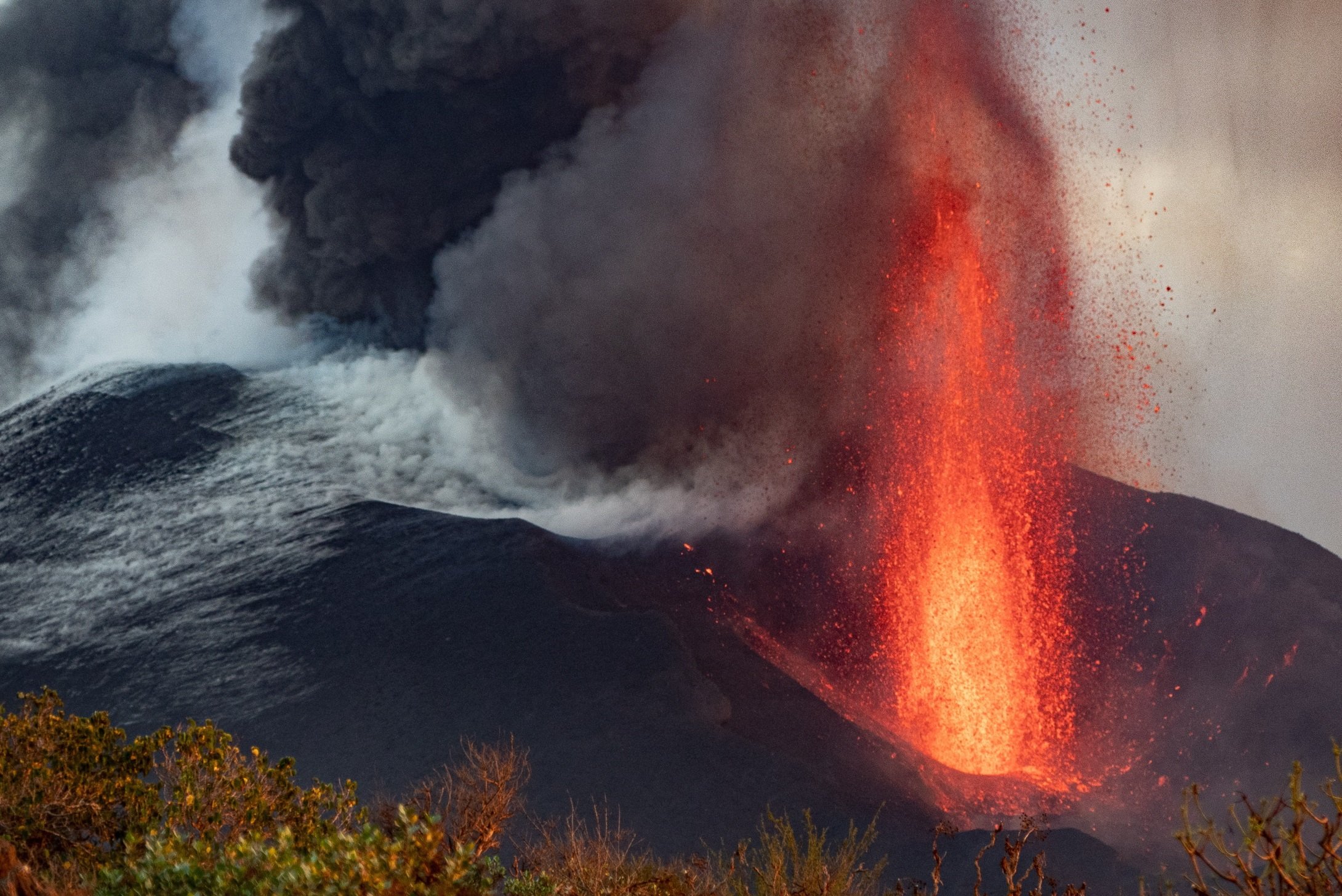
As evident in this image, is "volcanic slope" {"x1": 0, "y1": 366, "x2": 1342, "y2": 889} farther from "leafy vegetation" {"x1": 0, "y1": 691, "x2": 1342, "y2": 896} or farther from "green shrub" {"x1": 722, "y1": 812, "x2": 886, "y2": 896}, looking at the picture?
"leafy vegetation" {"x1": 0, "y1": 691, "x2": 1342, "y2": 896}

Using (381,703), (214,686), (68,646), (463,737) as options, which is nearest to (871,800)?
(463,737)

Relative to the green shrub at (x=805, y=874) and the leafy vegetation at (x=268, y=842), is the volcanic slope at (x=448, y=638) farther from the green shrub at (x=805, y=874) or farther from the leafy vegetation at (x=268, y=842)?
Result: the leafy vegetation at (x=268, y=842)

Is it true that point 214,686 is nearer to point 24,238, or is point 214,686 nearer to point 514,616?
point 514,616

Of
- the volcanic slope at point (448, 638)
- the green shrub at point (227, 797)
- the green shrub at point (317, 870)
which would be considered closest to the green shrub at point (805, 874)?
the volcanic slope at point (448, 638)

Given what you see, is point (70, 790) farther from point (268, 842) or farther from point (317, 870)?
point (317, 870)

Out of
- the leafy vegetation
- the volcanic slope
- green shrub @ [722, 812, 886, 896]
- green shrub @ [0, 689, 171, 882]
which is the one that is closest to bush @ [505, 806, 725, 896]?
the leafy vegetation

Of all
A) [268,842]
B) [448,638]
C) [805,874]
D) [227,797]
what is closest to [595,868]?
[805,874]
